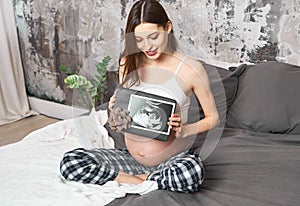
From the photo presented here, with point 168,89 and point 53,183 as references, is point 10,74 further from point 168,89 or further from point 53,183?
point 168,89

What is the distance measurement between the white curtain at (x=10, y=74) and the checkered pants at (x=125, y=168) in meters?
1.92

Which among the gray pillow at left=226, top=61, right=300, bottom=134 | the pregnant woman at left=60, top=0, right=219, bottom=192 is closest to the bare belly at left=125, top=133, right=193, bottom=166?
the pregnant woman at left=60, top=0, right=219, bottom=192

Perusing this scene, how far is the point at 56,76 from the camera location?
326cm

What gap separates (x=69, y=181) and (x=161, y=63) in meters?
0.56

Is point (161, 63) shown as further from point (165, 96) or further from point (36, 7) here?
point (36, 7)

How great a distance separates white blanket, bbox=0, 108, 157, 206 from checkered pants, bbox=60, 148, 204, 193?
3 centimetres

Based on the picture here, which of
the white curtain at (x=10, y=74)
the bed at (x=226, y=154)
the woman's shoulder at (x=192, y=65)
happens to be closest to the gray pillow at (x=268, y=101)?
the bed at (x=226, y=154)

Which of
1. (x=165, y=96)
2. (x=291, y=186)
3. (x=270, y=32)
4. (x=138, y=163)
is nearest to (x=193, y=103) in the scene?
(x=165, y=96)

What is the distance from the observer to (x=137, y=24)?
123cm

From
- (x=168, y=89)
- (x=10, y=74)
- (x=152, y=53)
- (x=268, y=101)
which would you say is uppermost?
(x=152, y=53)

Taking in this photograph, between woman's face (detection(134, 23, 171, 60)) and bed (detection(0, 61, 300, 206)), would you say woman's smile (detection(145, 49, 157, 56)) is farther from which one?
bed (detection(0, 61, 300, 206))

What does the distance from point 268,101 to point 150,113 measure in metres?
0.85

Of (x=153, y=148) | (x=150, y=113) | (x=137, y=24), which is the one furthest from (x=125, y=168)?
(x=137, y=24)

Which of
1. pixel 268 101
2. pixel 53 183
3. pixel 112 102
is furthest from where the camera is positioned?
pixel 268 101
